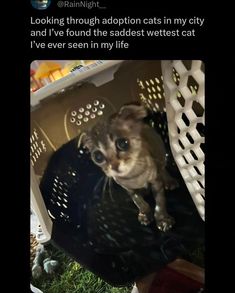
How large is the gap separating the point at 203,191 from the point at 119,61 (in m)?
0.23

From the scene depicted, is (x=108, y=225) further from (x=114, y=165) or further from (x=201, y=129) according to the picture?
(x=201, y=129)

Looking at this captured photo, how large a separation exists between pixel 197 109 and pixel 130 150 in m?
0.12

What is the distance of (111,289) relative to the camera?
681mm

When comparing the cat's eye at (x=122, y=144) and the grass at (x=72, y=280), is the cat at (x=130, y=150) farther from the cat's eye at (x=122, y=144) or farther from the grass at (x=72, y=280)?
the grass at (x=72, y=280)

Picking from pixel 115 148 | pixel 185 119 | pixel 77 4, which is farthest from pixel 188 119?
pixel 77 4

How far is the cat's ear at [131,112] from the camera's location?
25.7 inches

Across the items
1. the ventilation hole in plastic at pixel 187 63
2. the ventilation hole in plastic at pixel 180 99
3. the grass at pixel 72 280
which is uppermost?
the ventilation hole in plastic at pixel 187 63

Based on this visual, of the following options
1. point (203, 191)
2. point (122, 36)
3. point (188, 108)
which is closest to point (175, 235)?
point (203, 191)

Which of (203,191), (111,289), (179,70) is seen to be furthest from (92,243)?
(179,70)

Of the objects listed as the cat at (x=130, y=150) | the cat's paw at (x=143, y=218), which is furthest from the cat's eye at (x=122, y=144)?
the cat's paw at (x=143, y=218)

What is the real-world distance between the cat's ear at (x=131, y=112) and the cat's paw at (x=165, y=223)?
16cm

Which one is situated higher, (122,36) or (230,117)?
(122,36)

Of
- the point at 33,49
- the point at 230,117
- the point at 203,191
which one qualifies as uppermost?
the point at 33,49

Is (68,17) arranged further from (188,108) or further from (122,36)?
(188,108)
